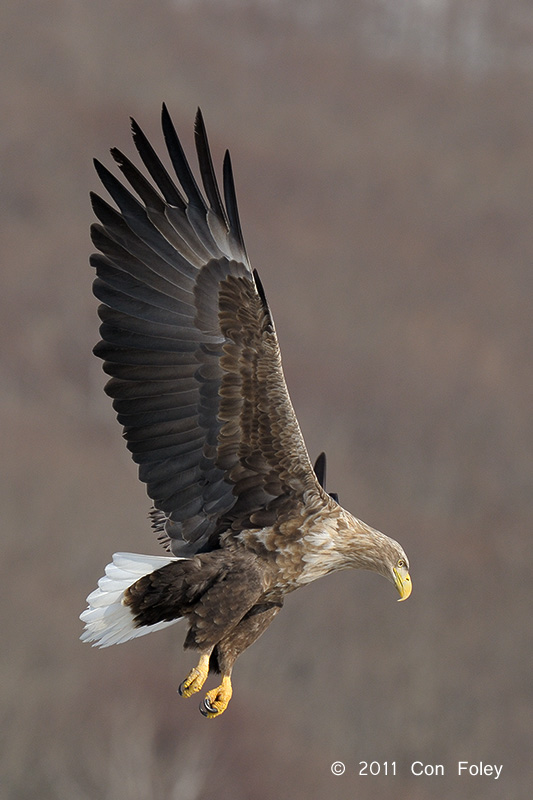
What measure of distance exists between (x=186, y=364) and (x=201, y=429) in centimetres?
27

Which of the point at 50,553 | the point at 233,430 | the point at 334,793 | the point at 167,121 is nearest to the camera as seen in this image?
the point at 167,121

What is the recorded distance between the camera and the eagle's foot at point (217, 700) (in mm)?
5105

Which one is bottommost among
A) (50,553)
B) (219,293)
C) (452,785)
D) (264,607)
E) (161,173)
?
(452,785)

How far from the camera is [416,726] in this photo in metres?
19.5

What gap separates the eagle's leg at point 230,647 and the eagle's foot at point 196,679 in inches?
4.7

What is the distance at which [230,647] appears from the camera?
5.19 m

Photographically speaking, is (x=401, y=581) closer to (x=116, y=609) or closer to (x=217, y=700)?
(x=217, y=700)

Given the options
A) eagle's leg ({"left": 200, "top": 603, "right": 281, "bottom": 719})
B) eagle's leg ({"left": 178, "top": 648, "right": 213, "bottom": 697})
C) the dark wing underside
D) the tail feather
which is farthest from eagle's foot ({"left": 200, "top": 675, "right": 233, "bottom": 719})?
the dark wing underside

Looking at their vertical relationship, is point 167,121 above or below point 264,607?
above

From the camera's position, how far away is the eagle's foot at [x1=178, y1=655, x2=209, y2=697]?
497 cm

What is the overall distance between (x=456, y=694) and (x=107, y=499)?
6.52 m

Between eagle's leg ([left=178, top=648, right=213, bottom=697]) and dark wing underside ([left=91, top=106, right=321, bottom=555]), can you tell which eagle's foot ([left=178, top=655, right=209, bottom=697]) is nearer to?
eagle's leg ([left=178, top=648, right=213, bottom=697])

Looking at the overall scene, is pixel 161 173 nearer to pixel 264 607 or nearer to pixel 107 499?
pixel 264 607

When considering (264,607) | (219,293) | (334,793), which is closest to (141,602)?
(264,607)
